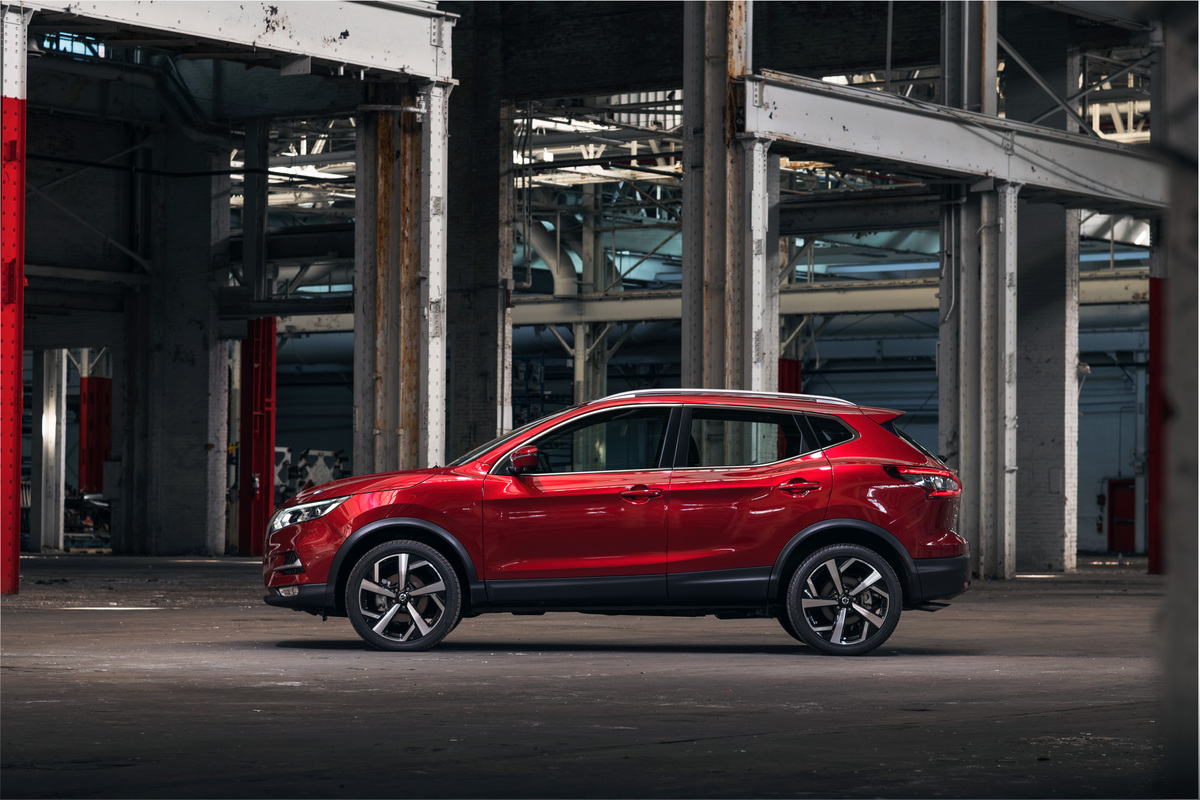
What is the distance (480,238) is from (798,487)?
16897 mm

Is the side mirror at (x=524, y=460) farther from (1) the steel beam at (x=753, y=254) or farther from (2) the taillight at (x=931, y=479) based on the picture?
(1) the steel beam at (x=753, y=254)

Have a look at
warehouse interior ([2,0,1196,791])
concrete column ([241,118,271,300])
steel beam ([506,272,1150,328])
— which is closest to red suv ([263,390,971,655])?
warehouse interior ([2,0,1196,791])

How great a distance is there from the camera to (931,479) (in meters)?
10.5

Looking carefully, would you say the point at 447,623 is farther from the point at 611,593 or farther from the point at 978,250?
the point at 978,250

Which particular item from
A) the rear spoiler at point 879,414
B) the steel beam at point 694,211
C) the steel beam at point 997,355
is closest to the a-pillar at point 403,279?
the steel beam at point 694,211

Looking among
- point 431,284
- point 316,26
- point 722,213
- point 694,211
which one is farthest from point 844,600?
point 316,26

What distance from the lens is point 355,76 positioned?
53.9ft

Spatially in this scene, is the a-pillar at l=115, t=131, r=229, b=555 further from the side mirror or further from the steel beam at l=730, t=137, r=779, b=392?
the side mirror

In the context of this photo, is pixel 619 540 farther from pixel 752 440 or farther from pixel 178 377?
pixel 178 377

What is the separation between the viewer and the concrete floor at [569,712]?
5.39 m

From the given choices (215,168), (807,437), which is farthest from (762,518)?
(215,168)

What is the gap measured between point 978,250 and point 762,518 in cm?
1122

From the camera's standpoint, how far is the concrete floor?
17.7 ft

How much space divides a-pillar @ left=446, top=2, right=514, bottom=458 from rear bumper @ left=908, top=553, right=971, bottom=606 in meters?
16.1
